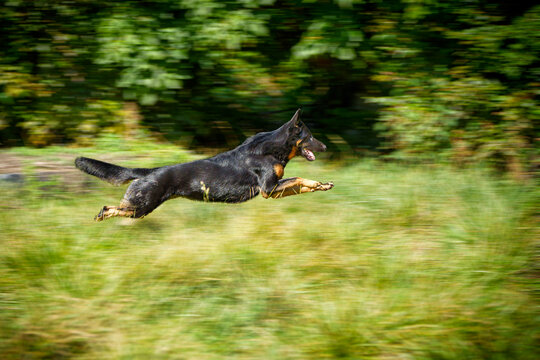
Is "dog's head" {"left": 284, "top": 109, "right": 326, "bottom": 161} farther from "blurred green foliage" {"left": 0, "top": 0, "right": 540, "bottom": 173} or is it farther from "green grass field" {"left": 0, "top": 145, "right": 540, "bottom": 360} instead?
"blurred green foliage" {"left": 0, "top": 0, "right": 540, "bottom": 173}

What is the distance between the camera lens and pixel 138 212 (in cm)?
499

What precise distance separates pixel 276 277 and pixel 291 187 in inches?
54.4

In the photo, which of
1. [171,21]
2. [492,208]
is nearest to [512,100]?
[492,208]

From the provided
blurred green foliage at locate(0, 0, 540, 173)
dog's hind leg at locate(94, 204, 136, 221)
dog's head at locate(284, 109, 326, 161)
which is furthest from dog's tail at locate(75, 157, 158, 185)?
blurred green foliage at locate(0, 0, 540, 173)

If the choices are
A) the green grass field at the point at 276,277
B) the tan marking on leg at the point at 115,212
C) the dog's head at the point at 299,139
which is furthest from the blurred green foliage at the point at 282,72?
the tan marking on leg at the point at 115,212

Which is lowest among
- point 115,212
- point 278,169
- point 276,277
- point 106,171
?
point 276,277

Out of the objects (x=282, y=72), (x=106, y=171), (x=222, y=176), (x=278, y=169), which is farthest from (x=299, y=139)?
(x=282, y=72)

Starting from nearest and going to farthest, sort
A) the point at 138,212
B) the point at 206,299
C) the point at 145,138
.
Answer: the point at 206,299, the point at 138,212, the point at 145,138

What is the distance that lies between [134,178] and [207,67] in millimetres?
4228

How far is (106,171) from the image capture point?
4996 mm

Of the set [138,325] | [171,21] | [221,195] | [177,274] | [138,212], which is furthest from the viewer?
[171,21]

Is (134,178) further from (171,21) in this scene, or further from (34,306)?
(171,21)

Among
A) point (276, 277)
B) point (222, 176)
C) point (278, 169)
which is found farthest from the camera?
point (278, 169)

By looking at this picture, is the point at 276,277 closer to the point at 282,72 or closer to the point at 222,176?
the point at 222,176
